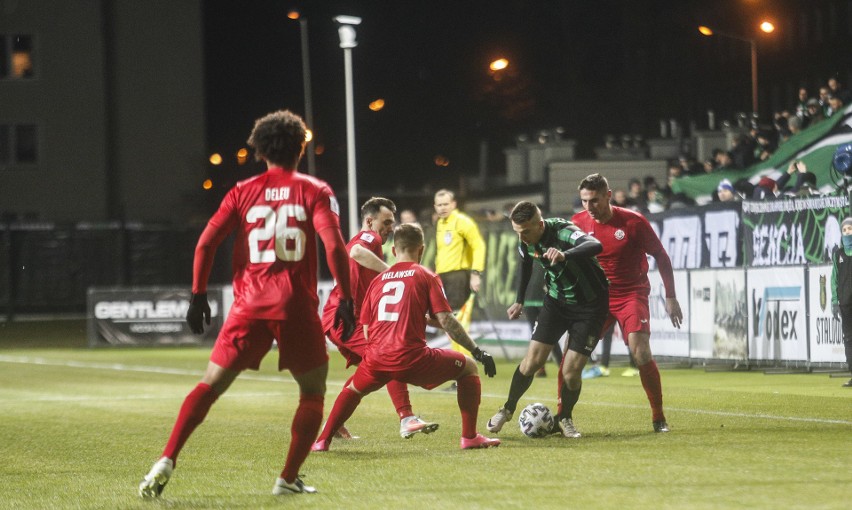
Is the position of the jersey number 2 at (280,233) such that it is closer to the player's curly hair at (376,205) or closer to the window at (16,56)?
the player's curly hair at (376,205)

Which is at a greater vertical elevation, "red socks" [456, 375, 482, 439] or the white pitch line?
"red socks" [456, 375, 482, 439]

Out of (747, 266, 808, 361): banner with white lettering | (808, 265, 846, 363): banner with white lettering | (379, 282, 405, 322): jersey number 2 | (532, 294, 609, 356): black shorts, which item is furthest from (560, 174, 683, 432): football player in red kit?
(747, 266, 808, 361): banner with white lettering

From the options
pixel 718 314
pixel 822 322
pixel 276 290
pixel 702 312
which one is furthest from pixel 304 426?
pixel 702 312

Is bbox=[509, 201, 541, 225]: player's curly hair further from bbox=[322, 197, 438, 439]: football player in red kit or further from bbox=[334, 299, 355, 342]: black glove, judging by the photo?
bbox=[334, 299, 355, 342]: black glove

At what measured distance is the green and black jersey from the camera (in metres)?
10.3

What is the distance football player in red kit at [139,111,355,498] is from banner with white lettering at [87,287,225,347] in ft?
71.9

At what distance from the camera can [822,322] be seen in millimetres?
17031

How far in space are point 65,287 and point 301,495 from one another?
1409 inches

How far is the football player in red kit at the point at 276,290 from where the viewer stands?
7.35 m

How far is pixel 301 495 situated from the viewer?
24.7 feet

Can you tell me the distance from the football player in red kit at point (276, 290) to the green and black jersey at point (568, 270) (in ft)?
10.5

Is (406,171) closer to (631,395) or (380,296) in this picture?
(631,395)

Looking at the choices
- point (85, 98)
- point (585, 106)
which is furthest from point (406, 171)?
point (85, 98)

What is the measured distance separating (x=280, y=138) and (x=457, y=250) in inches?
336
